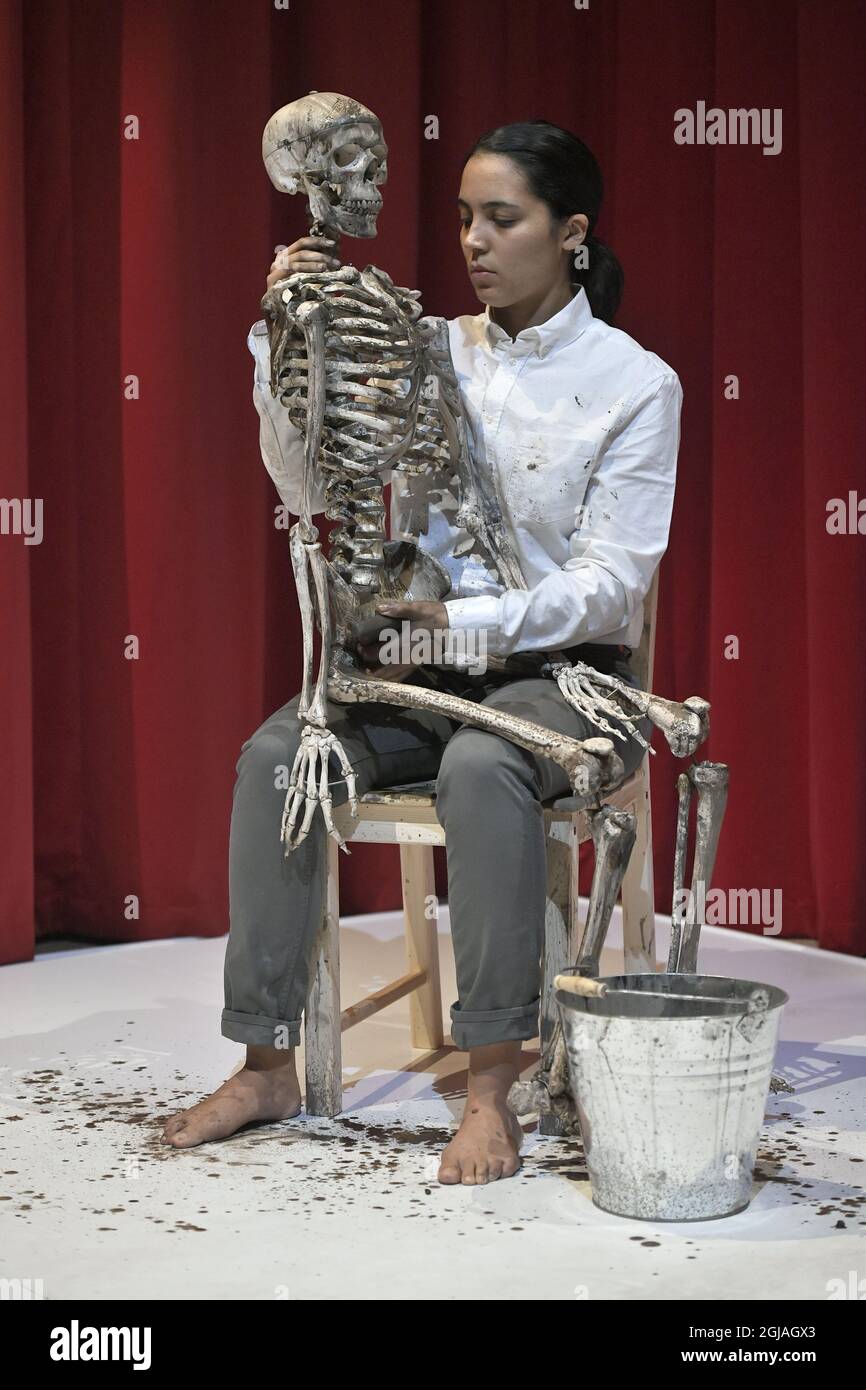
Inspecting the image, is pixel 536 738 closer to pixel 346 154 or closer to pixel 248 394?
pixel 346 154

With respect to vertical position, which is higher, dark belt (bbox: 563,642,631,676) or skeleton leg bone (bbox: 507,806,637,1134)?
dark belt (bbox: 563,642,631,676)

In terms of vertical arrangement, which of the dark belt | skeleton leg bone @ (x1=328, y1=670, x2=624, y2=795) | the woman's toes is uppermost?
the dark belt

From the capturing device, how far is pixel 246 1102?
2520 millimetres

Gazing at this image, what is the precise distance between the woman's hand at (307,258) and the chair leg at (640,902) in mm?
962

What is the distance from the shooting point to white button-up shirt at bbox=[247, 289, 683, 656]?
101 inches

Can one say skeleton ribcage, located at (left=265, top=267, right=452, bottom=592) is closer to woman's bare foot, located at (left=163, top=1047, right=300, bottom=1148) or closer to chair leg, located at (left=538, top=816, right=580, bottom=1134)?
chair leg, located at (left=538, top=816, right=580, bottom=1134)

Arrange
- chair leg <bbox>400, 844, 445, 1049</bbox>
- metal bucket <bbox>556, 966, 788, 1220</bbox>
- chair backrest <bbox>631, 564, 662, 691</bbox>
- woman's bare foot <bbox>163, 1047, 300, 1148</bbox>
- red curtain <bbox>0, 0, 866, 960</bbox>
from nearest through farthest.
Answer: metal bucket <bbox>556, 966, 788, 1220</bbox>
woman's bare foot <bbox>163, 1047, 300, 1148</bbox>
chair backrest <bbox>631, 564, 662, 691</bbox>
chair leg <bbox>400, 844, 445, 1049</bbox>
red curtain <bbox>0, 0, 866, 960</bbox>

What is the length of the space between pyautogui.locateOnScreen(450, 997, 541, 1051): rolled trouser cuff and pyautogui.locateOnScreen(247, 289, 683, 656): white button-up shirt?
54cm

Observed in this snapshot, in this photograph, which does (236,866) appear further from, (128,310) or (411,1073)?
(128,310)

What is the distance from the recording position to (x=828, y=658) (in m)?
3.65

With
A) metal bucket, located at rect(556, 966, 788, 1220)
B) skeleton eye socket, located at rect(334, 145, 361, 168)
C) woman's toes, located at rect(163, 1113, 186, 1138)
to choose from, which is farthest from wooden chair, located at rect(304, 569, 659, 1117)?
skeleton eye socket, located at rect(334, 145, 361, 168)

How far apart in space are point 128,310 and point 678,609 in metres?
1.41

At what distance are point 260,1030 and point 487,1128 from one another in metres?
0.37

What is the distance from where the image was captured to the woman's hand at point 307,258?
258 centimetres
